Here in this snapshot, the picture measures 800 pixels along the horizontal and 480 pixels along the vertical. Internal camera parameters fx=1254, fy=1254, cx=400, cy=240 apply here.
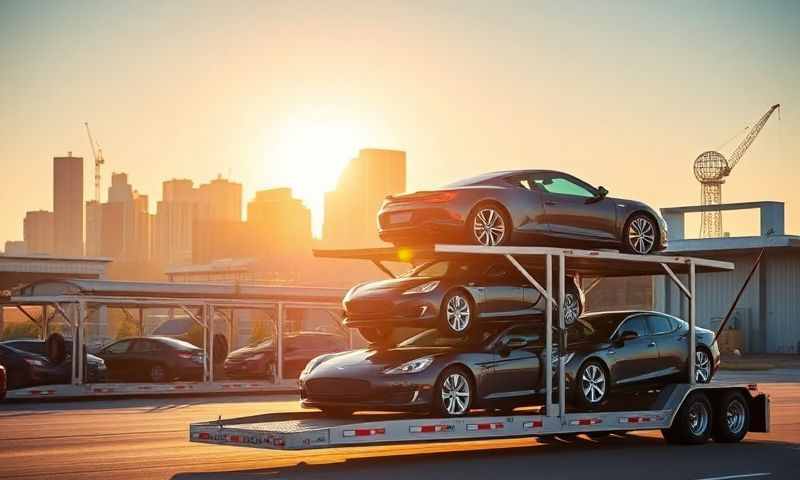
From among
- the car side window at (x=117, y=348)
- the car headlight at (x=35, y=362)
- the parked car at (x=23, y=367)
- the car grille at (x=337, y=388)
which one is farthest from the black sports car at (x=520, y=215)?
the car side window at (x=117, y=348)

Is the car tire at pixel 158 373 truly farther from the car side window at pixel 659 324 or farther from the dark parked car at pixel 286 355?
the car side window at pixel 659 324

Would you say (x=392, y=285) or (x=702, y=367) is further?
(x=702, y=367)

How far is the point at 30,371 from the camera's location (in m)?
31.2

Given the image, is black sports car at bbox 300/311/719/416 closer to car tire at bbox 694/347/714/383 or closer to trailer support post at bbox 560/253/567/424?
trailer support post at bbox 560/253/567/424

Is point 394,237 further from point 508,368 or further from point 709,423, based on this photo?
point 709,423

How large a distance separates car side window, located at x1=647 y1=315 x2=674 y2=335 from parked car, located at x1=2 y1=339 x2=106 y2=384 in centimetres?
1915

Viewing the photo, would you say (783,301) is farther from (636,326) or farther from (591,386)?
(591,386)

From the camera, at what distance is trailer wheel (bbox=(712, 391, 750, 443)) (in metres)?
17.2

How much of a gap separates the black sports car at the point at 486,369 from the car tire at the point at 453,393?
1cm

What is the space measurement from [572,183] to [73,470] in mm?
6883

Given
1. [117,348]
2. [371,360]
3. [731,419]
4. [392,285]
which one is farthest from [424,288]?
[117,348]

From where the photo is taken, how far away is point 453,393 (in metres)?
14.1

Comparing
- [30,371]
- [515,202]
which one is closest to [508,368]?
[515,202]

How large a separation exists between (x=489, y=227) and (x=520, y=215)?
0.53 metres
